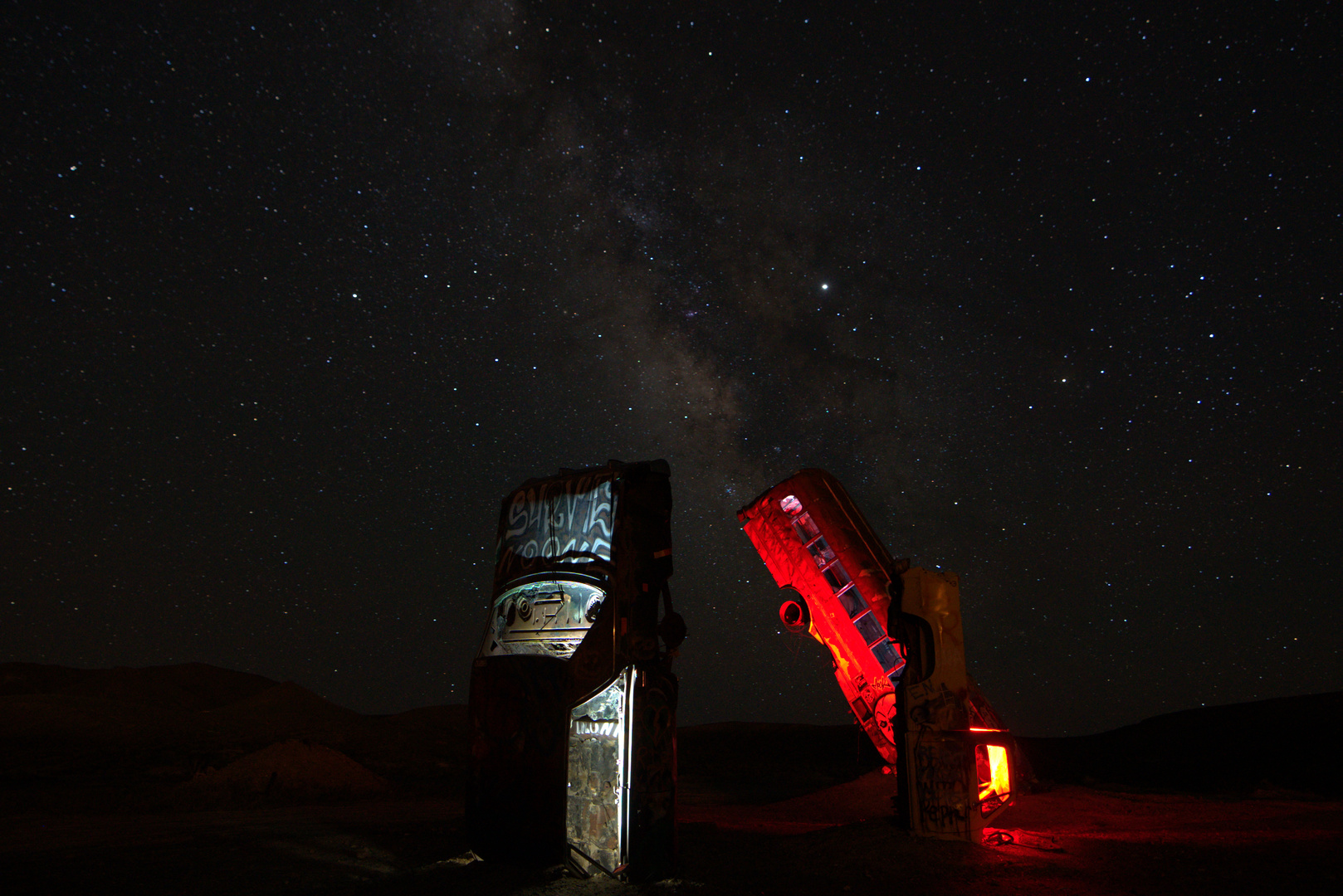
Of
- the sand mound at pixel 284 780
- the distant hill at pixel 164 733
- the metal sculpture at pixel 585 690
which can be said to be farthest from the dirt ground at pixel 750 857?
the distant hill at pixel 164 733

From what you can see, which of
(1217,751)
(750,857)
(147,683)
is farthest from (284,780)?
(147,683)

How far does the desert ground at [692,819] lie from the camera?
8562 millimetres

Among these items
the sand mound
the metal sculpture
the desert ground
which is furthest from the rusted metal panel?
the sand mound

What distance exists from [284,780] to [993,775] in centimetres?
1685

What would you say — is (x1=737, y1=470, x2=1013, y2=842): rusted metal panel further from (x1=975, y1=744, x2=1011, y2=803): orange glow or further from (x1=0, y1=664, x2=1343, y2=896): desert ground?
(x1=0, y1=664, x2=1343, y2=896): desert ground

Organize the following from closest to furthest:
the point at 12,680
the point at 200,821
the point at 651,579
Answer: the point at 651,579 → the point at 200,821 → the point at 12,680

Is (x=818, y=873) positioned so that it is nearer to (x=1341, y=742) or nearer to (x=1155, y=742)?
(x=1341, y=742)

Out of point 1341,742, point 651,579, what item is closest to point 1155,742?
point 1341,742

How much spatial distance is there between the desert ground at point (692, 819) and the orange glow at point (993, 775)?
1.99 feet

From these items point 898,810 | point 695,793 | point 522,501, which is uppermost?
point 522,501

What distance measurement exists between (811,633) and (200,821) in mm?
12546

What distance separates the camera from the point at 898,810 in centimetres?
1136

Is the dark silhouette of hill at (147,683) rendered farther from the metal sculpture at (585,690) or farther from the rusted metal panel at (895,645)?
the metal sculpture at (585,690)

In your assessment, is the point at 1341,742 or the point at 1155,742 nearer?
the point at 1341,742
